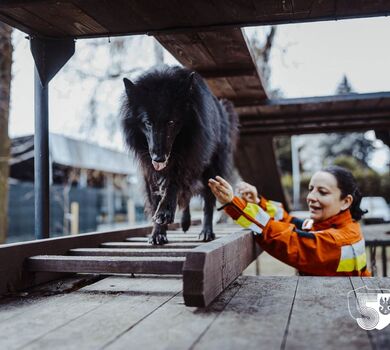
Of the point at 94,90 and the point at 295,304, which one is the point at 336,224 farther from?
the point at 94,90

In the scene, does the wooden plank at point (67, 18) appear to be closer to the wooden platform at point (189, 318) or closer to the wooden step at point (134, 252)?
the wooden step at point (134, 252)

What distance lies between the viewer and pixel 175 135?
2627 millimetres

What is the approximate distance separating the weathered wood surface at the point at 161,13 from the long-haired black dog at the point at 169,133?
317 mm

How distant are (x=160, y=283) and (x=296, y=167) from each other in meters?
23.6

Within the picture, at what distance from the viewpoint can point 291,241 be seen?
2.37 metres

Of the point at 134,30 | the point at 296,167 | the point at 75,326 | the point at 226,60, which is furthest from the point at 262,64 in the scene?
the point at 296,167

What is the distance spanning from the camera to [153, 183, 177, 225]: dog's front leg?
258 cm

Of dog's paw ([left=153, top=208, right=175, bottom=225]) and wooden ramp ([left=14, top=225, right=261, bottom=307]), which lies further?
dog's paw ([left=153, top=208, right=175, bottom=225])

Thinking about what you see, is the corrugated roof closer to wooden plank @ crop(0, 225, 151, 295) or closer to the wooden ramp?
wooden plank @ crop(0, 225, 151, 295)

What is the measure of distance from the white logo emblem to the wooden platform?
0.03m

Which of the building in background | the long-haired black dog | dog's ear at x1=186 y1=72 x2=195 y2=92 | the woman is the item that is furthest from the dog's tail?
the building in background

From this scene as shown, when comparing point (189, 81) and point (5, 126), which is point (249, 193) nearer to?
point (189, 81)

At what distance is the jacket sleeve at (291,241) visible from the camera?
2375mm

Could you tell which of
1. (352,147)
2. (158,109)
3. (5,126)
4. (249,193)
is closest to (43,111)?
(158,109)
